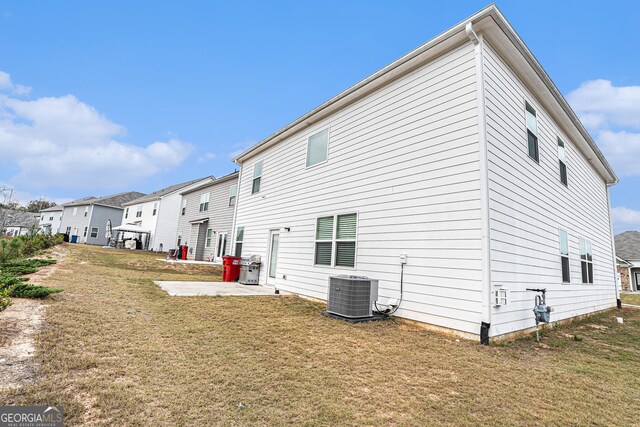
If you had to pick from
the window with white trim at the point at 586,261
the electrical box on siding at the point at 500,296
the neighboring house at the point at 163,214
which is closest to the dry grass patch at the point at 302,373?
the electrical box on siding at the point at 500,296

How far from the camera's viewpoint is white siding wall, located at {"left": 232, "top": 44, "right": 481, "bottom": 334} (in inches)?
192

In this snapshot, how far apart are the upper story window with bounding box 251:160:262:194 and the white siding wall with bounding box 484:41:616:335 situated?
8398 millimetres

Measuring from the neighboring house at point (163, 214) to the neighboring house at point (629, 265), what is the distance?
35.2 metres

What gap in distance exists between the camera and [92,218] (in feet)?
113

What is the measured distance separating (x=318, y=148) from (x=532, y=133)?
17.4ft

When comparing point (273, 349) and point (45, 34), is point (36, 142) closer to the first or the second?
point (45, 34)

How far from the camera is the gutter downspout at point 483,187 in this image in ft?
14.4

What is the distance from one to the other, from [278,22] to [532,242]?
1358 cm

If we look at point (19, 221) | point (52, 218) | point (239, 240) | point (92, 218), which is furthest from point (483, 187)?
point (19, 221)

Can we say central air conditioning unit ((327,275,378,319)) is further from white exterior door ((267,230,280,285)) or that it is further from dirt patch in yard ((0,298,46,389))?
dirt patch in yard ((0,298,46,389))

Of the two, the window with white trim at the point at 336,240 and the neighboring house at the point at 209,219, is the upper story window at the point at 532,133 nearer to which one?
the window with white trim at the point at 336,240

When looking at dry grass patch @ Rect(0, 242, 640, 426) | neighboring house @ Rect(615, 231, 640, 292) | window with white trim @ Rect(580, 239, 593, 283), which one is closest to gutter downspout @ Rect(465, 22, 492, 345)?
dry grass patch @ Rect(0, 242, 640, 426)

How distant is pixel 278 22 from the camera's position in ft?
44.1

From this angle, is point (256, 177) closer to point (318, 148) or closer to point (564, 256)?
point (318, 148)
